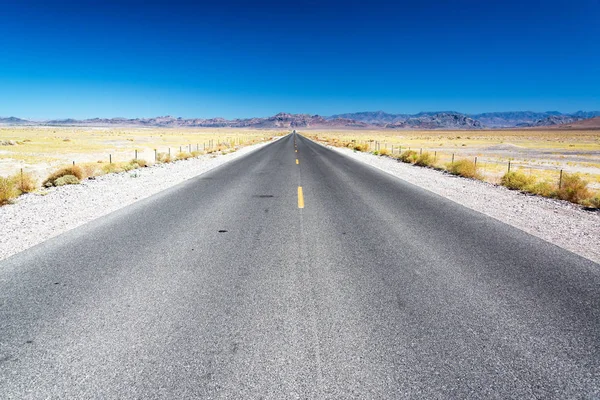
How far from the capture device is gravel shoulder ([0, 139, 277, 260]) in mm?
6484

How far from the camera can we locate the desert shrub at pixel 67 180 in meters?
12.8

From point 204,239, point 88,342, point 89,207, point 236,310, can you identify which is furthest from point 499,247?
point 89,207

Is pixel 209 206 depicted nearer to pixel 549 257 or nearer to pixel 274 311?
pixel 274 311

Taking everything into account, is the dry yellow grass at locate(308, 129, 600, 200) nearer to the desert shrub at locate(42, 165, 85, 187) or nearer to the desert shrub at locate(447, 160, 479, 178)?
the desert shrub at locate(447, 160, 479, 178)

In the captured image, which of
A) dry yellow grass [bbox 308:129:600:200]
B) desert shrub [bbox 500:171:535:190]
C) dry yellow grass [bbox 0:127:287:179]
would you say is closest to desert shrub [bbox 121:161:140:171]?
dry yellow grass [bbox 0:127:287:179]

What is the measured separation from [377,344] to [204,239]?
389 cm

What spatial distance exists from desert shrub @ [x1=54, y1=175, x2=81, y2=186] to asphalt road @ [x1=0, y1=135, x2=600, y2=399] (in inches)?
293

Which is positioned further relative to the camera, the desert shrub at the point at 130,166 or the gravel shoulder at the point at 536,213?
the desert shrub at the point at 130,166

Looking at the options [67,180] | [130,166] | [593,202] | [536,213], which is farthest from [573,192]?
[130,166]

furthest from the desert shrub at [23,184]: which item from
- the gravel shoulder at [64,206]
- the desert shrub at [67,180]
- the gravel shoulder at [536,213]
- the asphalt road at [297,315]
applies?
the gravel shoulder at [536,213]

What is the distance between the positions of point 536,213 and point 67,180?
49.5 ft

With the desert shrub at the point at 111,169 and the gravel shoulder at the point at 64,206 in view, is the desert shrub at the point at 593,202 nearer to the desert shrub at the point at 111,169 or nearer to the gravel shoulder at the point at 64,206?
the gravel shoulder at the point at 64,206

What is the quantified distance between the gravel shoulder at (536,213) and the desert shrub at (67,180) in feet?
42.1

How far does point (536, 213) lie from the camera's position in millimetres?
8945
